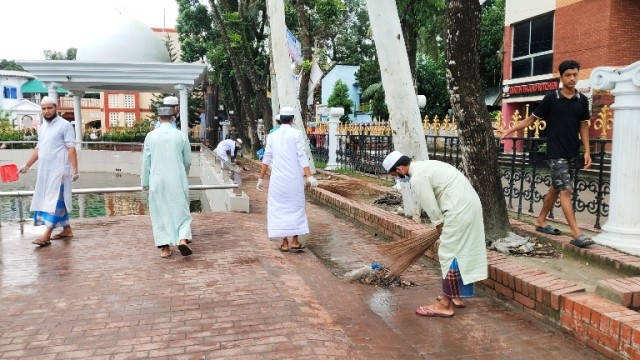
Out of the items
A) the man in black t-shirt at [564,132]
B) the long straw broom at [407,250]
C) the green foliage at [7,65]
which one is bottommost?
the long straw broom at [407,250]

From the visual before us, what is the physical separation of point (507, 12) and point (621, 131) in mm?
15598

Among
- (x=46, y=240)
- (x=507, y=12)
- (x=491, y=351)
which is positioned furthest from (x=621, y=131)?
(x=507, y=12)

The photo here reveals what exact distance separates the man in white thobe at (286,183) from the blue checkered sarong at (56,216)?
7.79 ft

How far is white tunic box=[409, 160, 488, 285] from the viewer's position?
3824mm

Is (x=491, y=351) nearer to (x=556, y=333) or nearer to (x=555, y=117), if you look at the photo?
(x=556, y=333)

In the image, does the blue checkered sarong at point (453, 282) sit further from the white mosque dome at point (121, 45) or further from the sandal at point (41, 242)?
the white mosque dome at point (121, 45)

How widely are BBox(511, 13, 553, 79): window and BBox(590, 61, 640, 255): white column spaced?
1357cm

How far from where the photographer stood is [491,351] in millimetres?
3395

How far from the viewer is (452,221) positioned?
384cm

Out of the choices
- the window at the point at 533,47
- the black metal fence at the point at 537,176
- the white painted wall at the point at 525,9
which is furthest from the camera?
the window at the point at 533,47

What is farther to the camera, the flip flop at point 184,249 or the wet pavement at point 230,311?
the flip flop at point 184,249

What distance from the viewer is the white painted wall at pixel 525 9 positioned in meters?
16.8

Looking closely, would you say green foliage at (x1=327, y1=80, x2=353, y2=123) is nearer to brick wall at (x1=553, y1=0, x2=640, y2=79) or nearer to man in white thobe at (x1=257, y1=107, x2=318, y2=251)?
brick wall at (x1=553, y1=0, x2=640, y2=79)

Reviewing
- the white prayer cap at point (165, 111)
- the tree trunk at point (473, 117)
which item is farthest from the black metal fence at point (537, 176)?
the white prayer cap at point (165, 111)
